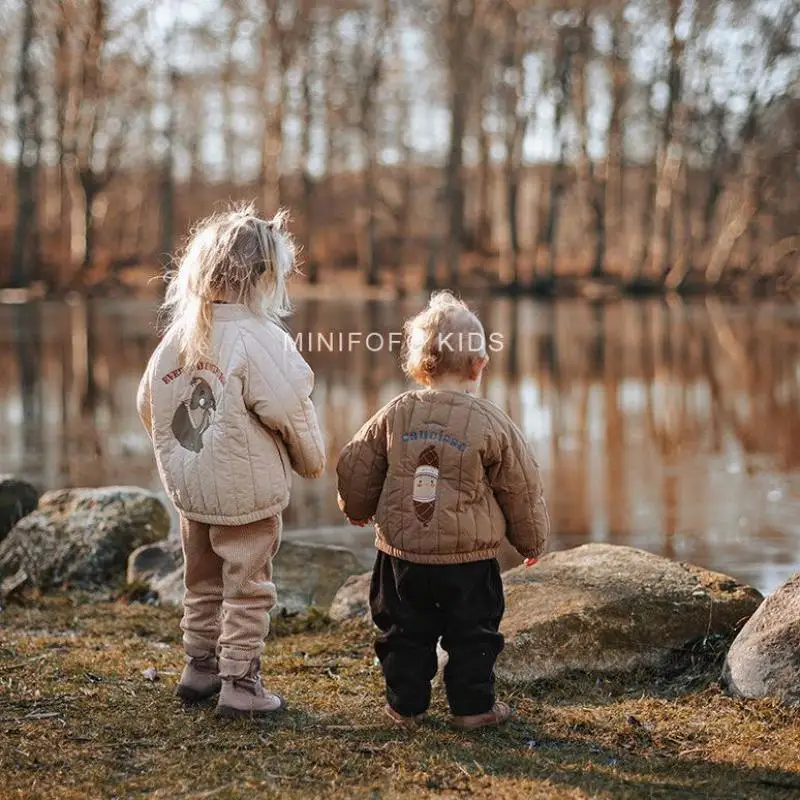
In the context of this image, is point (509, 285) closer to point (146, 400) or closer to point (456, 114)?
point (456, 114)

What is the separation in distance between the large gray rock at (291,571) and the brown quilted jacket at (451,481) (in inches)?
85.5

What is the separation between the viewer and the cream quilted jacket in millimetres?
4062

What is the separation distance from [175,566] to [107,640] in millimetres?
1106

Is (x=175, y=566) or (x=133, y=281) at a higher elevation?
(x=133, y=281)

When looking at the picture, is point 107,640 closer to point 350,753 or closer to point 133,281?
point 350,753

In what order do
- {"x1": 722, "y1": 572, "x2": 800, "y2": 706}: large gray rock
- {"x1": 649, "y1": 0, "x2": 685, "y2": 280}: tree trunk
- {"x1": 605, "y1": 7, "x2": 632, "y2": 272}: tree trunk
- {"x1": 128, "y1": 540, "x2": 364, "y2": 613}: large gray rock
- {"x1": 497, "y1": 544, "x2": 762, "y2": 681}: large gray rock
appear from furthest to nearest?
{"x1": 605, "y1": 7, "x2": 632, "y2": 272}: tree trunk, {"x1": 649, "y1": 0, "x2": 685, "y2": 280}: tree trunk, {"x1": 128, "y1": 540, "x2": 364, "y2": 613}: large gray rock, {"x1": 497, "y1": 544, "x2": 762, "y2": 681}: large gray rock, {"x1": 722, "y1": 572, "x2": 800, "y2": 706}: large gray rock

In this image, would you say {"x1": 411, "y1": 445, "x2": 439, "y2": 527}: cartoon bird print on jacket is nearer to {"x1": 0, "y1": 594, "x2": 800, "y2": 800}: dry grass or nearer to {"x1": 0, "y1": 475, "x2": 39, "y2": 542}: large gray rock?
{"x1": 0, "y1": 594, "x2": 800, "y2": 800}: dry grass

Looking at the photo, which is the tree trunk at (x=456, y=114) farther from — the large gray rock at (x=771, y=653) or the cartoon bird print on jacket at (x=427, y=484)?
the cartoon bird print on jacket at (x=427, y=484)

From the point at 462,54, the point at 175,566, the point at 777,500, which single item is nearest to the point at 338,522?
the point at 175,566

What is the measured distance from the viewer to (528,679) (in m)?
4.64

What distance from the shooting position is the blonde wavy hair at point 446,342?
4078 mm

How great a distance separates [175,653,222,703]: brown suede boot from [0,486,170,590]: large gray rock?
2.55 m

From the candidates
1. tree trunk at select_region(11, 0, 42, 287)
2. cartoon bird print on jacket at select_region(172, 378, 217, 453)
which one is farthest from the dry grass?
tree trunk at select_region(11, 0, 42, 287)

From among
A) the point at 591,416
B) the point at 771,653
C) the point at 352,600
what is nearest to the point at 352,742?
the point at 771,653
